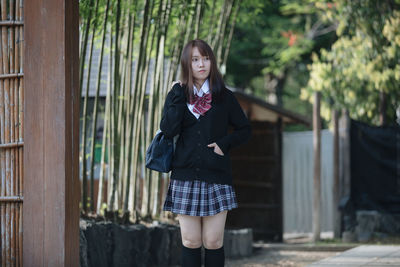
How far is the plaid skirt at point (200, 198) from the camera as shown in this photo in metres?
2.91

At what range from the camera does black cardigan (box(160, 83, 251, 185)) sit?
9.59 ft

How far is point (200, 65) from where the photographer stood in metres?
2.96

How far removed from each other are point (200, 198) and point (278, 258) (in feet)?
10.6

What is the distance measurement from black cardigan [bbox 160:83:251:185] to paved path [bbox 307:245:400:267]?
4.64ft

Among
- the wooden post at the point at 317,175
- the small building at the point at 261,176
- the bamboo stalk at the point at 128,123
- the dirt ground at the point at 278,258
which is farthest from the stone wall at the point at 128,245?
the small building at the point at 261,176

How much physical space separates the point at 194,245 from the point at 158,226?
6.06 feet

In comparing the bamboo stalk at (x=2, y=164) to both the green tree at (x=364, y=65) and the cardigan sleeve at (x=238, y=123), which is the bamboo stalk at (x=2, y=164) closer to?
the cardigan sleeve at (x=238, y=123)

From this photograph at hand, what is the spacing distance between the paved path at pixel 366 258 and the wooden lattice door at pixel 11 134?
1903 millimetres

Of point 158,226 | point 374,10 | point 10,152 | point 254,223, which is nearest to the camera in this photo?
point 10,152

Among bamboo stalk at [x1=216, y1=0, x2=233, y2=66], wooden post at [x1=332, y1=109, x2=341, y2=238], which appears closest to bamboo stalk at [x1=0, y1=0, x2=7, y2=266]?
bamboo stalk at [x1=216, y1=0, x2=233, y2=66]

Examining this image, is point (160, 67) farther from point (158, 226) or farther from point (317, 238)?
point (317, 238)

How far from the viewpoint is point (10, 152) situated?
313cm

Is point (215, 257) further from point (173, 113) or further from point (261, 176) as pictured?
point (261, 176)

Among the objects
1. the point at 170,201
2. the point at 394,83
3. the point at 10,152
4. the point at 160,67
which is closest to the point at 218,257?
the point at 170,201
